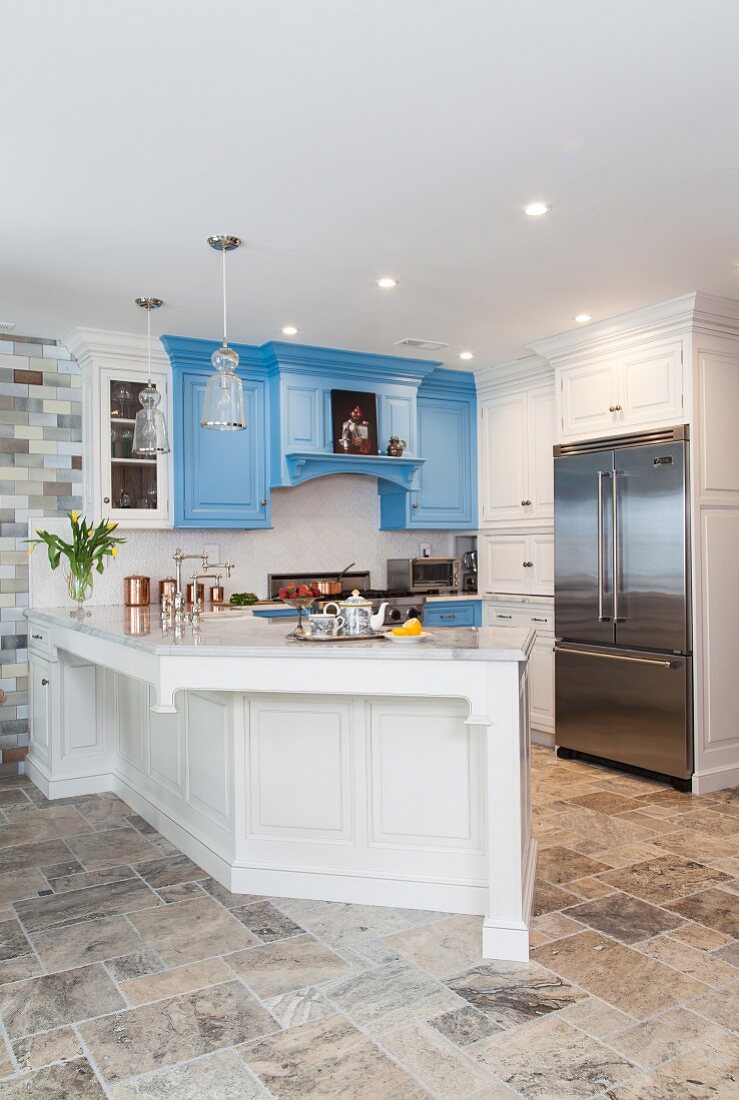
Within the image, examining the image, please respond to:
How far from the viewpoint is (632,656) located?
4.78 m

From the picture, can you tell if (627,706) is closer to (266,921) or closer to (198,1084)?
(266,921)

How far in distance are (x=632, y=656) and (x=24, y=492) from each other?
366 cm

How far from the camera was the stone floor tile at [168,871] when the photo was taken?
11.0 ft

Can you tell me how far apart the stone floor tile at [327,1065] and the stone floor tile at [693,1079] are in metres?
0.52

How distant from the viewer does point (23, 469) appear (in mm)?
5070

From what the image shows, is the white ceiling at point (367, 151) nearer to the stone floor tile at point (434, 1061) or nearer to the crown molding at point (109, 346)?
the crown molding at point (109, 346)

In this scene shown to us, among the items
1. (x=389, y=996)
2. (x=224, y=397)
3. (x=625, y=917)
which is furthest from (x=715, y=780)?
(x=224, y=397)

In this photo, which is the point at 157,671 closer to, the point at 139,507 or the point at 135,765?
the point at 135,765

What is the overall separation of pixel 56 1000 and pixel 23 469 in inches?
132

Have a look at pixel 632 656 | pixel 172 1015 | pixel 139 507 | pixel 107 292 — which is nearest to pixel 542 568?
pixel 632 656

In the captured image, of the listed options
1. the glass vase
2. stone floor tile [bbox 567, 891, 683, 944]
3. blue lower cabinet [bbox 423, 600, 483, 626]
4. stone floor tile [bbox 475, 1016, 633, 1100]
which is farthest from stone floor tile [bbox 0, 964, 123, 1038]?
blue lower cabinet [bbox 423, 600, 483, 626]

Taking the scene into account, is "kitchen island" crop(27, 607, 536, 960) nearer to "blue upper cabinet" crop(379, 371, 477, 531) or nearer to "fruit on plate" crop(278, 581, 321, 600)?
"fruit on plate" crop(278, 581, 321, 600)

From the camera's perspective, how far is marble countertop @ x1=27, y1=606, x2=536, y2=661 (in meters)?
2.73

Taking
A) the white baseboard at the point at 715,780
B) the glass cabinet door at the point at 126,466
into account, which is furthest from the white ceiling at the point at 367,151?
the white baseboard at the point at 715,780
